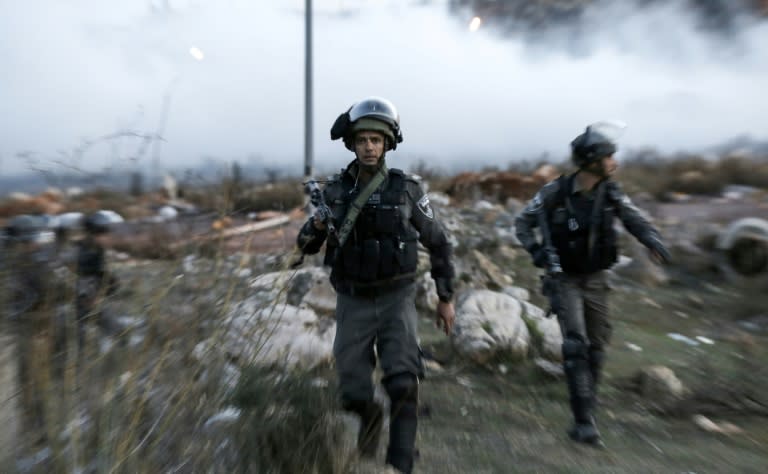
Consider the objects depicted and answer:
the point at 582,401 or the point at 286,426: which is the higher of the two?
the point at 286,426

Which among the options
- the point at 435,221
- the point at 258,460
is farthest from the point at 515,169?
the point at 258,460

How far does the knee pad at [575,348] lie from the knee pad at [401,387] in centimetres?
94

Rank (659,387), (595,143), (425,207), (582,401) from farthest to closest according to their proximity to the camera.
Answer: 1. (659,387)
2. (595,143)
3. (582,401)
4. (425,207)

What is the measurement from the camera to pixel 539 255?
3.25 meters

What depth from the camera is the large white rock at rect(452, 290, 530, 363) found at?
164 inches

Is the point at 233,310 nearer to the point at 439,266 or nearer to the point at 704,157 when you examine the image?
the point at 439,266

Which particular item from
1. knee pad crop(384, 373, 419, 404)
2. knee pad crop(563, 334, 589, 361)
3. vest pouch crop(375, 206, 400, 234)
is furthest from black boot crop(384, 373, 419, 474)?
knee pad crop(563, 334, 589, 361)

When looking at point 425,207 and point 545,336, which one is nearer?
point 425,207

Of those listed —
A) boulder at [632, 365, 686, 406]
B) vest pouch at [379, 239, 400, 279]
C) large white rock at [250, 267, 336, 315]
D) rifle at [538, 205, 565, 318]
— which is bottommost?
boulder at [632, 365, 686, 406]

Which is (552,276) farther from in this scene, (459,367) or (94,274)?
(94,274)

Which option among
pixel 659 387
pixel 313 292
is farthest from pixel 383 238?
pixel 313 292

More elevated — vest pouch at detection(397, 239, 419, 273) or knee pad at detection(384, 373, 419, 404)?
vest pouch at detection(397, 239, 419, 273)

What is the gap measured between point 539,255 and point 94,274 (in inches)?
86.7

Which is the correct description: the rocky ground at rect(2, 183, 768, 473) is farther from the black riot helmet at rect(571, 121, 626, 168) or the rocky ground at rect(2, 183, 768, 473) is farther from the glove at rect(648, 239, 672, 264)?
the black riot helmet at rect(571, 121, 626, 168)
